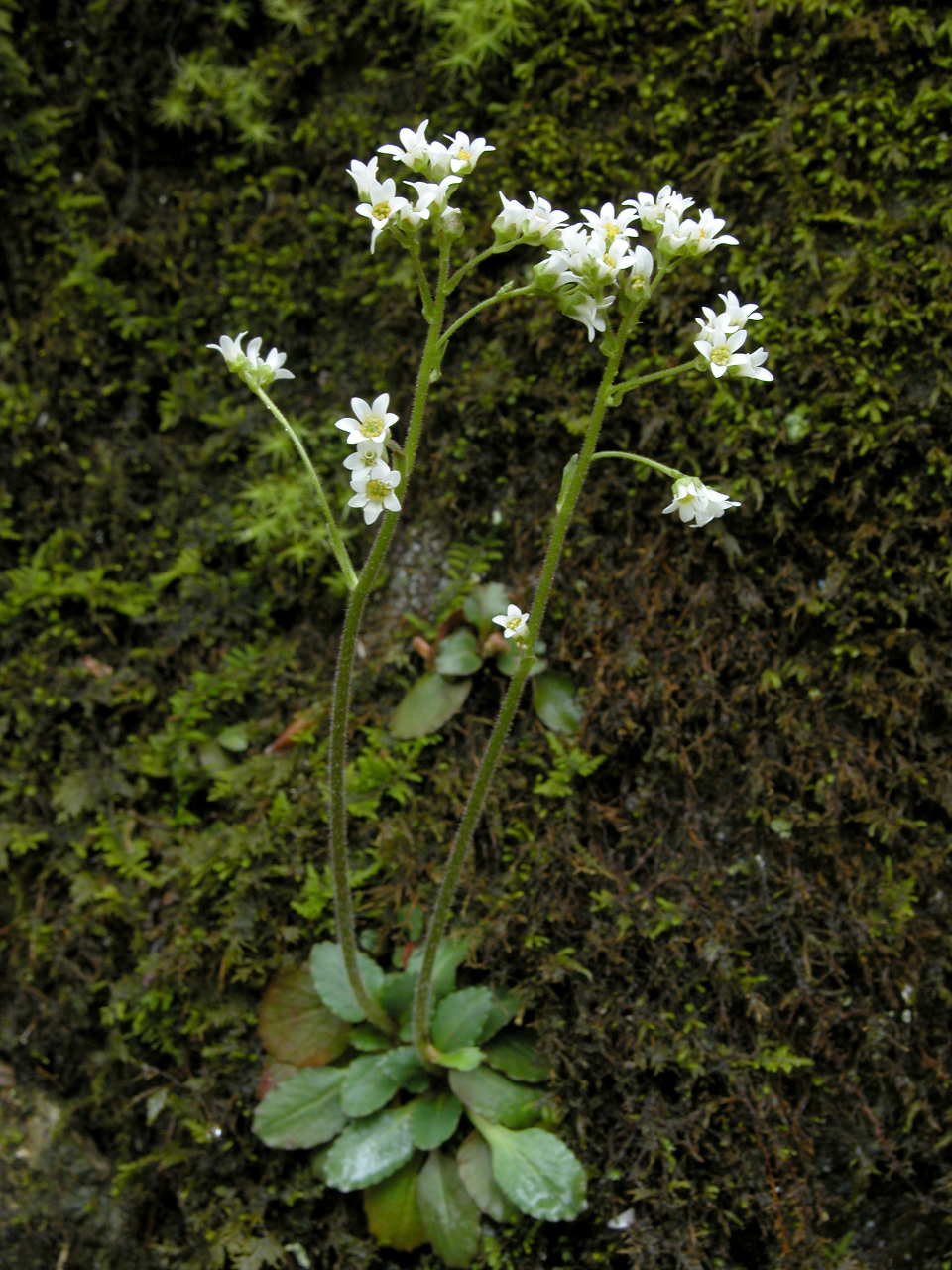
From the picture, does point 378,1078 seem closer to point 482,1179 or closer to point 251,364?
point 482,1179

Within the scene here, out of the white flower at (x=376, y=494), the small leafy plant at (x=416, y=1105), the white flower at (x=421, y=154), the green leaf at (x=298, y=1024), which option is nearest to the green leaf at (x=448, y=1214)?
the small leafy plant at (x=416, y=1105)

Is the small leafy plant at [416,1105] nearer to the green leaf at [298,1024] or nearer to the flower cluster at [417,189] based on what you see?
the green leaf at [298,1024]

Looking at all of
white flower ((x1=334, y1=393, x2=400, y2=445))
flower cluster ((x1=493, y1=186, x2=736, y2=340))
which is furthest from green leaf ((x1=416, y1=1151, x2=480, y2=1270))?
flower cluster ((x1=493, y1=186, x2=736, y2=340))

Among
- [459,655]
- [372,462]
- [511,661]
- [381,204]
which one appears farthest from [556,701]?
[381,204]

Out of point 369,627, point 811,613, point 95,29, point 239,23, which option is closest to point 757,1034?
point 811,613

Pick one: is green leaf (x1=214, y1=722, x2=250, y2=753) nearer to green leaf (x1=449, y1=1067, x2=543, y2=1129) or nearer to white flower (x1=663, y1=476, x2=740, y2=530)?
green leaf (x1=449, y1=1067, x2=543, y2=1129)

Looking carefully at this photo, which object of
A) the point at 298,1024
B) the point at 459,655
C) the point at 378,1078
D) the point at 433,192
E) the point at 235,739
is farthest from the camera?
the point at 235,739
